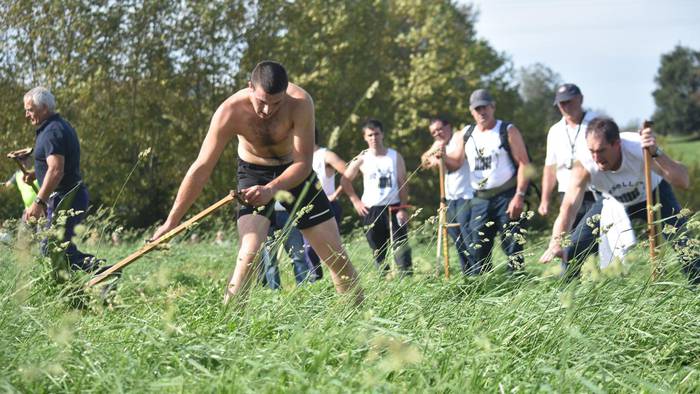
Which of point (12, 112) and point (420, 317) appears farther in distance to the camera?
point (12, 112)

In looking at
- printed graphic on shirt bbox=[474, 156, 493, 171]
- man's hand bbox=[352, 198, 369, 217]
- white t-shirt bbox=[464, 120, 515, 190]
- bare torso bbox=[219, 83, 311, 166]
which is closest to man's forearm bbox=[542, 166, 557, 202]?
white t-shirt bbox=[464, 120, 515, 190]

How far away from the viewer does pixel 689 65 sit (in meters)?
84.6

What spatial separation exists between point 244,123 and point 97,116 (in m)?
16.1

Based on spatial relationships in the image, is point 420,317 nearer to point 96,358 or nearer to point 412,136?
point 96,358

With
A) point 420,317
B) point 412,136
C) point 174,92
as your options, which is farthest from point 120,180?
point 420,317

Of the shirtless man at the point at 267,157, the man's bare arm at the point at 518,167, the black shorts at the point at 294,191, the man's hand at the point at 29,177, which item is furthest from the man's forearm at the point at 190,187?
the man's bare arm at the point at 518,167

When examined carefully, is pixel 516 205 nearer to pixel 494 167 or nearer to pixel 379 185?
pixel 494 167

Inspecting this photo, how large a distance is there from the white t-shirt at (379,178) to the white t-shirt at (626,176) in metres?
3.26

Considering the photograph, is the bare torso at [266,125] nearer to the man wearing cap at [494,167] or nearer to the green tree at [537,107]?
the man wearing cap at [494,167]

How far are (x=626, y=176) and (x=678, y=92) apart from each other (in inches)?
3218

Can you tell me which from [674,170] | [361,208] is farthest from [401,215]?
[674,170]

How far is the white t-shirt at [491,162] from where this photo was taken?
8.65 m

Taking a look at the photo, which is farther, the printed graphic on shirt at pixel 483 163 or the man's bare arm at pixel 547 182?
the printed graphic on shirt at pixel 483 163

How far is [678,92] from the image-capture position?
8394 centimetres
